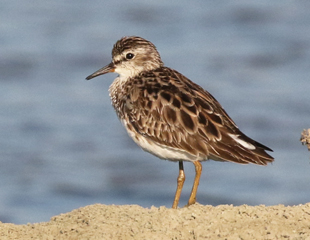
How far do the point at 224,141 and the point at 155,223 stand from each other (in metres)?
1.77

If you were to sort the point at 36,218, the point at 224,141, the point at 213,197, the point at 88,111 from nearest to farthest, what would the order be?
1. the point at 224,141
2. the point at 36,218
3. the point at 213,197
4. the point at 88,111

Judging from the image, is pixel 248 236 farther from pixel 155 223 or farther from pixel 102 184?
pixel 102 184

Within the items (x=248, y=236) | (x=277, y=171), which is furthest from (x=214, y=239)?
(x=277, y=171)

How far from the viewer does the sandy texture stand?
7.33 m

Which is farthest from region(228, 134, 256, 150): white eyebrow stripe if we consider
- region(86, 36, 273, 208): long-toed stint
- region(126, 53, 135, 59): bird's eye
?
region(126, 53, 135, 59): bird's eye

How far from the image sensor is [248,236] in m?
7.16

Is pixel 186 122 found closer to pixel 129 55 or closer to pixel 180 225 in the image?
pixel 129 55

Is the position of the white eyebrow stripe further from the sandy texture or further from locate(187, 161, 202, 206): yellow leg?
the sandy texture

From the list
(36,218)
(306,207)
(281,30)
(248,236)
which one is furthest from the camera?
(281,30)

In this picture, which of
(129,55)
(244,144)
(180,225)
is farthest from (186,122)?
(180,225)

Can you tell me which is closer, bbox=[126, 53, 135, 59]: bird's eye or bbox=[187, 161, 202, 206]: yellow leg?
bbox=[187, 161, 202, 206]: yellow leg

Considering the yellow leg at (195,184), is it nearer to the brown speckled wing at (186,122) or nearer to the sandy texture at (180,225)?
the brown speckled wing at (186,122)

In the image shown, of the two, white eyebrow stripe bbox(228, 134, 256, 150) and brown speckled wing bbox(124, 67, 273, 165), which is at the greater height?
brown speckled wing bbox(124, 67, 273, 165)

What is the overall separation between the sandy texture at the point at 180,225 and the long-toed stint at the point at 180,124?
3.30 feet
